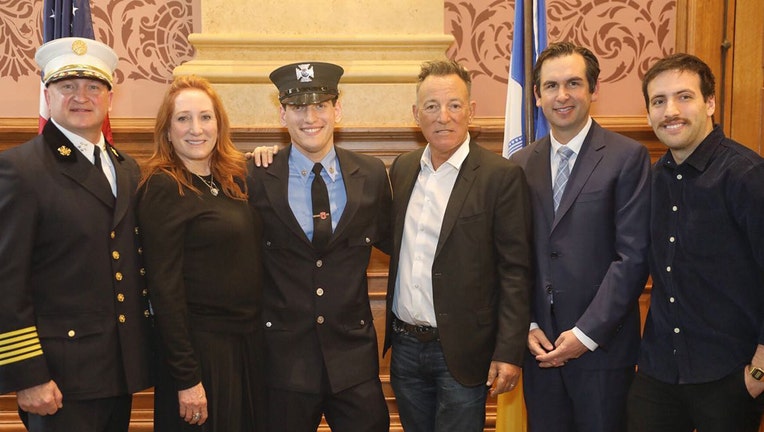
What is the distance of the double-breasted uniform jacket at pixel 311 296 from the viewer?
231cm

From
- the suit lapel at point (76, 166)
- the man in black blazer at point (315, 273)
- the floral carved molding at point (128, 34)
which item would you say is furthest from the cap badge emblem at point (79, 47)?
the floral carved molding at point (128, 34)

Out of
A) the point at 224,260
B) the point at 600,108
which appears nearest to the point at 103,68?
the point at 224,260

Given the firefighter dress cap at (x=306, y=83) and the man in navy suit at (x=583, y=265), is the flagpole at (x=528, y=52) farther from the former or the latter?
the firefighter dress cap at (x=306, y=83)

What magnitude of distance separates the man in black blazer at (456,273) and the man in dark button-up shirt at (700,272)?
16.0 inches

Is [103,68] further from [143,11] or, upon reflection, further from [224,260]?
[143,11]

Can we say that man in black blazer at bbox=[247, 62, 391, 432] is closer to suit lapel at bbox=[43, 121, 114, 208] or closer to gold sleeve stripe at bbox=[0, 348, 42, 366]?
suit lapel at bbox=[43, 121, 114, 208]

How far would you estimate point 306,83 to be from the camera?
2.38 metres

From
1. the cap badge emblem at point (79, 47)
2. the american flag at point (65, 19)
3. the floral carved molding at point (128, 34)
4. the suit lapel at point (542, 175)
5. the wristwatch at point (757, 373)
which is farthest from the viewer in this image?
the floral carved molding at point (128, 34)

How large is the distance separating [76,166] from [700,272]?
1847 mm

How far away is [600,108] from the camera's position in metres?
3.91

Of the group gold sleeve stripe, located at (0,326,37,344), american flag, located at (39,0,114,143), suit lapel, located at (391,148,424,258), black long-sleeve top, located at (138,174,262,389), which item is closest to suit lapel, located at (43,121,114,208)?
black long-sleeve top, located at (138,174,262,389)

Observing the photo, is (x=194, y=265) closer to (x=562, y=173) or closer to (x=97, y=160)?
(x=97, y=160)

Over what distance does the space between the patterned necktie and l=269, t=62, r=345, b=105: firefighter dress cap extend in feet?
2.60

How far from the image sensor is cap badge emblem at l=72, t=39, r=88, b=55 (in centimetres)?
222
